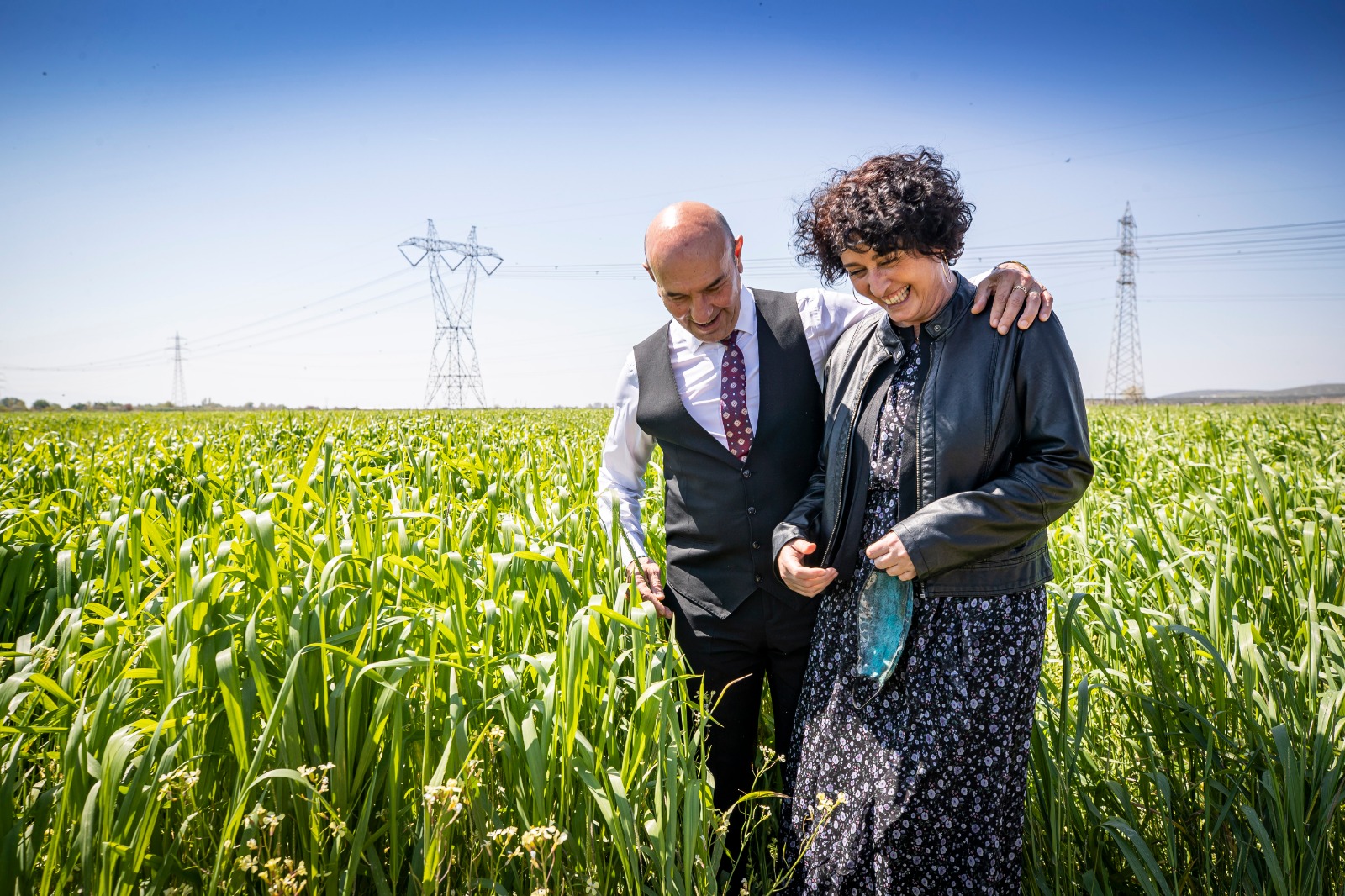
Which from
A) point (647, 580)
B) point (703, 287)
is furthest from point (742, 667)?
point (703, 287)

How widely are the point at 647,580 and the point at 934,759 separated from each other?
87 centimetres

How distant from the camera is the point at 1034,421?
5.29 ft

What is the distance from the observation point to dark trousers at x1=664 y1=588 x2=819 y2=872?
209cm

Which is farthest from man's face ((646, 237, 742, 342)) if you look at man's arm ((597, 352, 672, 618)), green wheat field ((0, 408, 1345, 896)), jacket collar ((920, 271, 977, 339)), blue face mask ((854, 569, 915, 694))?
blue face mask ((854, 569, 915, 694))

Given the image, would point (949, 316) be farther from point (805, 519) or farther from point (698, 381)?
point (698, 381)

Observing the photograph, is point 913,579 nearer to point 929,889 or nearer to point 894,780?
point 894,780

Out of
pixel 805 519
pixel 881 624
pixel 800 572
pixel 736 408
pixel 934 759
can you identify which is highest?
pixel 736 408

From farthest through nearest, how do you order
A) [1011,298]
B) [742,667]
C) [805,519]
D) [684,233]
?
[742,667]
[684,233]
[805,519]
[1011,298]

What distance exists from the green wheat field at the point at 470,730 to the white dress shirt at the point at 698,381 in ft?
0.61

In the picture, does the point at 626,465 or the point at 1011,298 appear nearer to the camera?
the point at 1011,298

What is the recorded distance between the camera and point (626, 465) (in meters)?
2.49

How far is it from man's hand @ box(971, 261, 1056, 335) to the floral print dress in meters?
0.20

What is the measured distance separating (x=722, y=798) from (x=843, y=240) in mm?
1550

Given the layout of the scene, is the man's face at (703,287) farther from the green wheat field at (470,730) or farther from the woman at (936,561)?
the green wheat field at (470,730)
